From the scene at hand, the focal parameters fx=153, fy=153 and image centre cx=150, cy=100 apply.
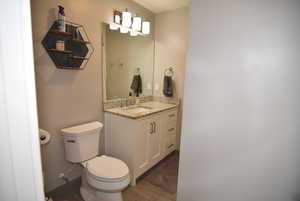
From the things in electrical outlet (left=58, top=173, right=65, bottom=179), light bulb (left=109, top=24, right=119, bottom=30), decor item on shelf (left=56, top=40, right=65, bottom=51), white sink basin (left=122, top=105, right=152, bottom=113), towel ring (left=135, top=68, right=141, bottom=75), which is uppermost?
light bulb (left=109, top=24, right=119, bottom=30)

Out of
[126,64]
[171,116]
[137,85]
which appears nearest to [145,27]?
[126,64]

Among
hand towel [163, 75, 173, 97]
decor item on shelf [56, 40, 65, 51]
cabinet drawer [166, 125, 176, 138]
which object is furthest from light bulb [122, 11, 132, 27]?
cabinet drawer [166, 125, 176, 138]

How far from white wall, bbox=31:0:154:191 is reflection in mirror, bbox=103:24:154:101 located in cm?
14

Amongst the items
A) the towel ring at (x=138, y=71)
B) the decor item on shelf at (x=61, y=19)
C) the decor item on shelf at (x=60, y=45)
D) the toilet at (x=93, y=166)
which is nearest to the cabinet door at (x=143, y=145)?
the toilet at (x=93, y=166)

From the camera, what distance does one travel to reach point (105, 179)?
55.6 inches

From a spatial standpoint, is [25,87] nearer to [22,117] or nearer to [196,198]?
[22,117]

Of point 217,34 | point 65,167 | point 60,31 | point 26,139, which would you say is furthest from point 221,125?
point 65,167

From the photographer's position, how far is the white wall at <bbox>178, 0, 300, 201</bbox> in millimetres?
743

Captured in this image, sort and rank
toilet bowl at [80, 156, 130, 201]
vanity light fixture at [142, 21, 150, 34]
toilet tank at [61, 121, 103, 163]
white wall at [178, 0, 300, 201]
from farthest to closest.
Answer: vanity light fixture at [142, 21, 150, 34], toilet tank at [61, 121, 103, 163], toilet bowl at [80, 156, 130, 201], white wall at [178, 0, 300, 201]

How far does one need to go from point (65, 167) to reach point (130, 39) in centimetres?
200

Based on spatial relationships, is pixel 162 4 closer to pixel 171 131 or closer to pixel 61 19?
pixel 61 19

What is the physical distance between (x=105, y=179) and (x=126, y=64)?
1674 mm

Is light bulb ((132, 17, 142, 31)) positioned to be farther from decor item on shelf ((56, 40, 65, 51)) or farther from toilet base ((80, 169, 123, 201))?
toilet base ((80, 169, 123, 201))

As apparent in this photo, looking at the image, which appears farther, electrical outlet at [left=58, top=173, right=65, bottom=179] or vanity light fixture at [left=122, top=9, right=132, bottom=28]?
vanity light fixture at [left=122, top=9, right=132, bottom=28]
